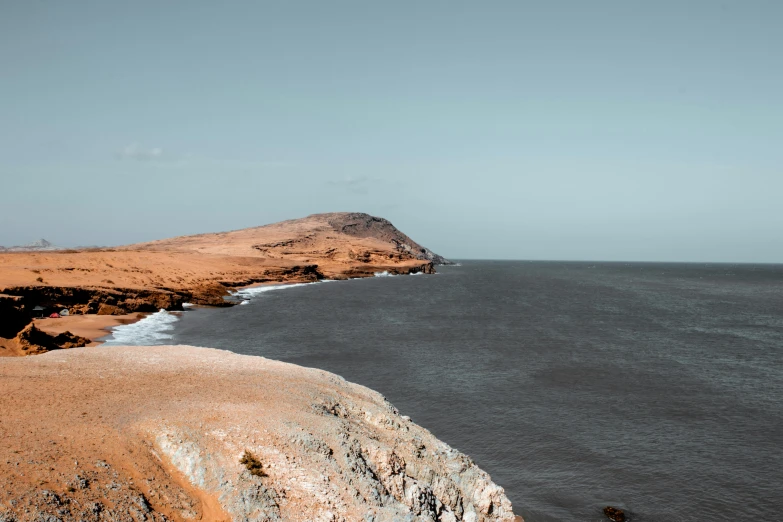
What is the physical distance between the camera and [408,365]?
1414 inches

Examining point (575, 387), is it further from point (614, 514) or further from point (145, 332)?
point (145, 332)

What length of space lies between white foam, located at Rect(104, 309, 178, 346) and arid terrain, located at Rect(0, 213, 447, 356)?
4.91ft

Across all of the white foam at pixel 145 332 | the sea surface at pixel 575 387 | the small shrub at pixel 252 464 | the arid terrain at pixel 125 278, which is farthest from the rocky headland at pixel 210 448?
the white foam at pixel 145 332

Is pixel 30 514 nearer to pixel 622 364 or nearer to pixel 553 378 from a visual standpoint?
pixel 553 378

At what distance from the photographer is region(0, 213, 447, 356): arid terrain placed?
37.5m

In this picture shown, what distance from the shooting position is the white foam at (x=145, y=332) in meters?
39.2

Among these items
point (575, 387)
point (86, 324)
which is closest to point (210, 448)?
point (575, 387)

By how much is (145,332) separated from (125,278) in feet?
94.0

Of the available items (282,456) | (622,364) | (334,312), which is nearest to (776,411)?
(622,364)

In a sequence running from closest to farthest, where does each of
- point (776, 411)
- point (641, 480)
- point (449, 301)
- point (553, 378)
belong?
1. point (641, 480)
2. point (776, 411)
3. point (553, 378)
4. point (449, 301)

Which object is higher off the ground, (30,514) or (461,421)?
(30,514)

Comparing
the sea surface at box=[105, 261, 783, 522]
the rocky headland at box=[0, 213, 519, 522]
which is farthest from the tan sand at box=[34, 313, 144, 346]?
the rocky headland at box=[0, 213, 519, 522]

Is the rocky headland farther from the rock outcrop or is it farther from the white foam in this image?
the white foam

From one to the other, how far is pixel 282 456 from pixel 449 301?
71765 millimetres
